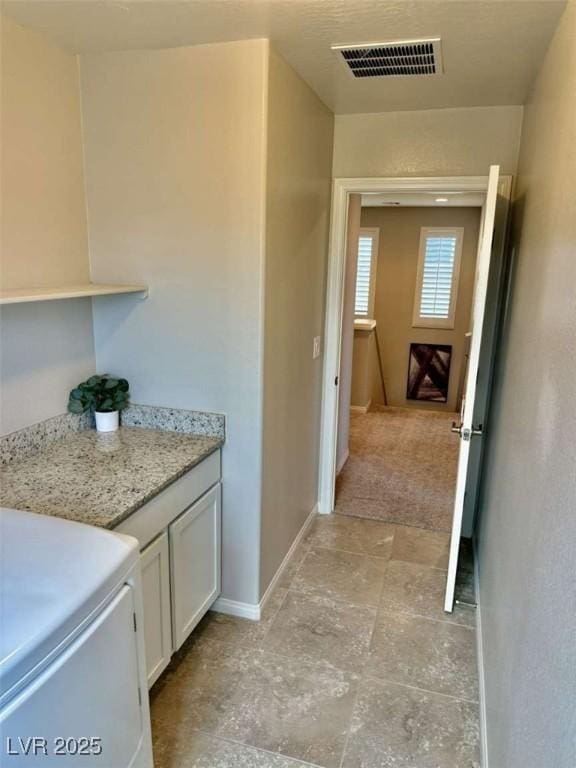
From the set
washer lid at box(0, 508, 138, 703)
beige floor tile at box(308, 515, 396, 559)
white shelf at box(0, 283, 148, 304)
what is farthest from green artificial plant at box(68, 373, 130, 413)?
beige floor tile at box(308, 515, 396, 559)

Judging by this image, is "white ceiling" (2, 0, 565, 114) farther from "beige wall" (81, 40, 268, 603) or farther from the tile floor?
the tile floor

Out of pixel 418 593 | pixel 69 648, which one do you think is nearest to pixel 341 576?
pixel 418 593

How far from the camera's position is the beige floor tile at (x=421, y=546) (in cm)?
300

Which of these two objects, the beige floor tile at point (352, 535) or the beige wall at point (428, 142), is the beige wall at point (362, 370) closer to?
the beige floor tile at point (352, 535)

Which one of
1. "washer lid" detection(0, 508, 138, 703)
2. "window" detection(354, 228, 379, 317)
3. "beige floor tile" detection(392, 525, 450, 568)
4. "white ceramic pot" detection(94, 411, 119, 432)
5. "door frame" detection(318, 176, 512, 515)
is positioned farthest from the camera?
"window" detection(354, 228, 379, 317)

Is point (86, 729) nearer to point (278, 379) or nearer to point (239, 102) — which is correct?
point (278, 379)

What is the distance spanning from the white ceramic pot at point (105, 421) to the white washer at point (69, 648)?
2.87 feet

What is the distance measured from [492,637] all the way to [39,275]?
7.38 feet

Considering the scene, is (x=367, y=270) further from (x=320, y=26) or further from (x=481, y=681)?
(x=481, y=681)

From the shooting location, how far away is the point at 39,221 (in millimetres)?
2016

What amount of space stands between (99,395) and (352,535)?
1.83 metres

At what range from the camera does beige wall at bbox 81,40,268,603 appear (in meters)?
2.01

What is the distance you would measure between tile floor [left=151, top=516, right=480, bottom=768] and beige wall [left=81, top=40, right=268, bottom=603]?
356 mm

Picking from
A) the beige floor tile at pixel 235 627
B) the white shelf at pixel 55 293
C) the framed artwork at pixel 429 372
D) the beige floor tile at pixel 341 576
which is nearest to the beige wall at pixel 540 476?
the beige floor tile at pixel 341 576
